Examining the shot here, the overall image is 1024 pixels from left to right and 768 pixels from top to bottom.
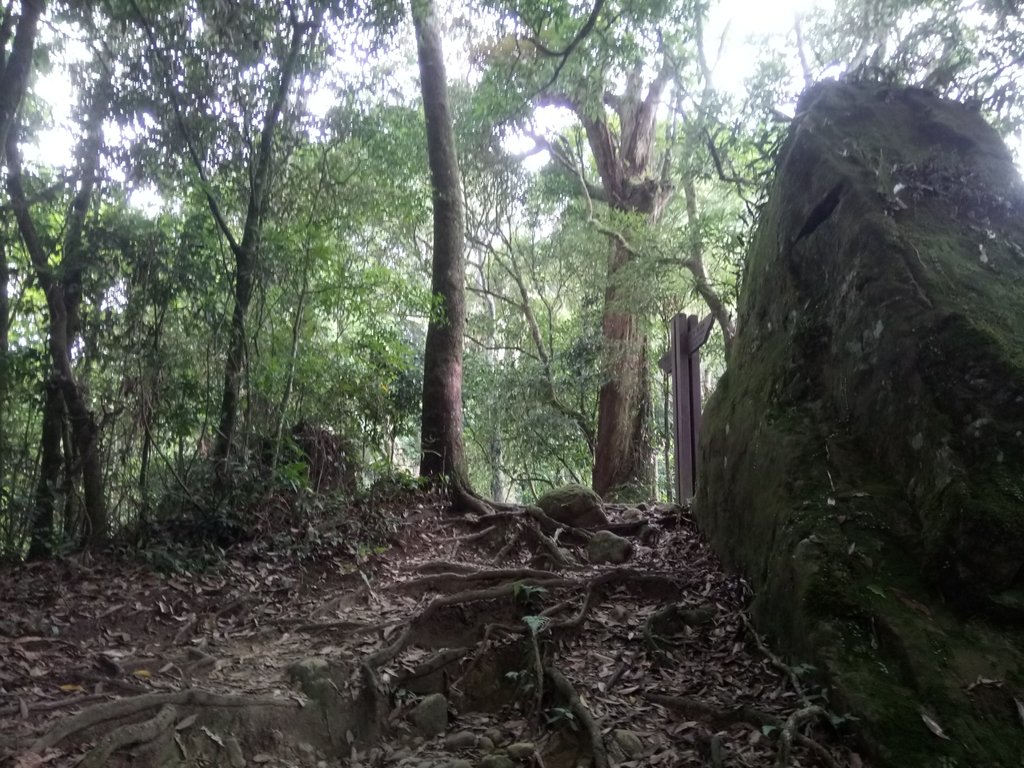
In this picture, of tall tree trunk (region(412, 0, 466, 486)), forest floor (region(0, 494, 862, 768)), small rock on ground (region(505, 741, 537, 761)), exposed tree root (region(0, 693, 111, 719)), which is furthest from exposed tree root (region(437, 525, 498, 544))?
exposed tree root (region(0, 693, 111, 719))

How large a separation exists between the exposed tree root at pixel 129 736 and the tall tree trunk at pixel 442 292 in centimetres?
522

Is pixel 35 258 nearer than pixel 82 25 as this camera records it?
Yes

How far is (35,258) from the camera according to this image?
7250mm

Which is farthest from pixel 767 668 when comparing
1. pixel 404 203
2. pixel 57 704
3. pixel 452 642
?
pixel 404 203

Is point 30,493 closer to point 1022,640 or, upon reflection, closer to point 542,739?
point 542,739

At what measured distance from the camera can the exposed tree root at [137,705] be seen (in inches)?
141

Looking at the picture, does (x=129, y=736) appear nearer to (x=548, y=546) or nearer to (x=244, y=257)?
(x=548, y=546)

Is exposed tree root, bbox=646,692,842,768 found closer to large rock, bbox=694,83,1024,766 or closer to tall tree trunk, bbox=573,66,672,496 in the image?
large rock, bbox=694,83,1024,766

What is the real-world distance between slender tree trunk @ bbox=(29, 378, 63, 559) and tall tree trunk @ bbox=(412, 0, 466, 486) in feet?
12.0

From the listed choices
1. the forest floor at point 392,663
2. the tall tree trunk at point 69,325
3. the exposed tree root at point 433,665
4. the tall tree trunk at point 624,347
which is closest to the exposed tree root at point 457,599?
the forest floor at point 392,663

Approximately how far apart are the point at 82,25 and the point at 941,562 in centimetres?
913

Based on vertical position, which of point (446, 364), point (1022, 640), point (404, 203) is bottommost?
point (1022, 640)

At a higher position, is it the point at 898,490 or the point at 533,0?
the point at 533,0

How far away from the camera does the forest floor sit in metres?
3.89
